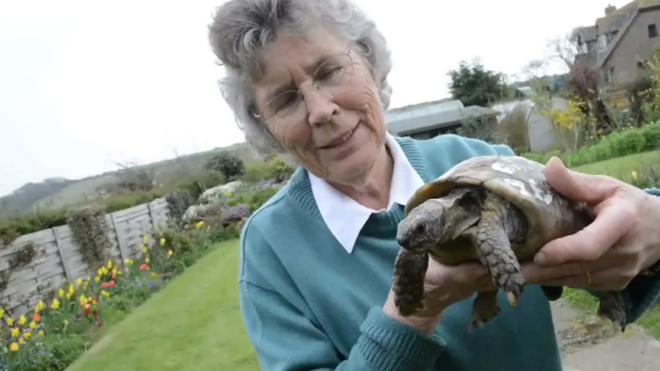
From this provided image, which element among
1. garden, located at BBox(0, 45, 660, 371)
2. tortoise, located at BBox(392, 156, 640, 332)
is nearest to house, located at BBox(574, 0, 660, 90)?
garden, located at BBox(0, 45, 660, 371)

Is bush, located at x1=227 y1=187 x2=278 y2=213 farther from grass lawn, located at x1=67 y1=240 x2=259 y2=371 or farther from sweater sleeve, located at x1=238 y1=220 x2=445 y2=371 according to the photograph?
sweater sleeve, located at x1=238 y1=220 x2=445 y2=371

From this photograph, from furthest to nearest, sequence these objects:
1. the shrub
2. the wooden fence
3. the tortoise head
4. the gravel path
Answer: the shrub < the wooden fence < the gravel path < the tortoise head

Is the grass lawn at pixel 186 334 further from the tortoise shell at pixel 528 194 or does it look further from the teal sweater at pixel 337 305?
the tortoise shell at pixel 528 194

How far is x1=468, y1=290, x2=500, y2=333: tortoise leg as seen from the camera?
167 centimetres

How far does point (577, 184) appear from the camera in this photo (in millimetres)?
1588

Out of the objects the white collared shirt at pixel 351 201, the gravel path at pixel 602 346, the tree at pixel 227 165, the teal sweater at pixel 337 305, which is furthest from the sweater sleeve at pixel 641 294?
the tree at pixel 227 165

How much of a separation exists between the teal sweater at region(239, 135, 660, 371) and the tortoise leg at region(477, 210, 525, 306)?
0.44 m

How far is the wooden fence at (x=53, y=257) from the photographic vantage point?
872cm

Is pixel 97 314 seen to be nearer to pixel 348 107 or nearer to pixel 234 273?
pixel 234 273

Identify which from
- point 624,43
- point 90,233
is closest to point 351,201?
point 90,233

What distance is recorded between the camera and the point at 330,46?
2.00 metres

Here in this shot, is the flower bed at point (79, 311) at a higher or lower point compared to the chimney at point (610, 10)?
lower

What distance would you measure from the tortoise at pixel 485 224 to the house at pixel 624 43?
27.8 m

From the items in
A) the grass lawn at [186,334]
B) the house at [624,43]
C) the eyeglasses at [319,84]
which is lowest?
the grass lawn at [186,334]
